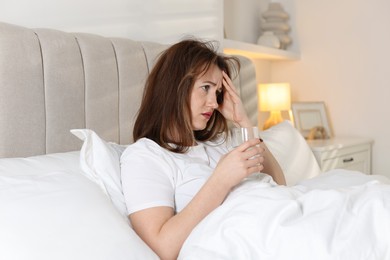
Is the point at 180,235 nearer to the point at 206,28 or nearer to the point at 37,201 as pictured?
the point at 37,201

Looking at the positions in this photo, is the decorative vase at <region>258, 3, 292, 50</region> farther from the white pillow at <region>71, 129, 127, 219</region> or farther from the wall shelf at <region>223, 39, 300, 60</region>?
the white pillow at <region>71, 129, 127, 219</region>

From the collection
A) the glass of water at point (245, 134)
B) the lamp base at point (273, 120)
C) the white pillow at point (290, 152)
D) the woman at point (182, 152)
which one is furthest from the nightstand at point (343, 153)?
the glass of water at point (245, 134)

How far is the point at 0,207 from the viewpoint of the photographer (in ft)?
3.59

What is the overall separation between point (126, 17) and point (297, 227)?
1.36m

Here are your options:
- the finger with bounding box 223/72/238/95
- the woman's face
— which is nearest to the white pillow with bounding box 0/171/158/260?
the woman's face

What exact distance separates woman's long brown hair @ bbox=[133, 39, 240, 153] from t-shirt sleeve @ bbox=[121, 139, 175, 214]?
0.09m

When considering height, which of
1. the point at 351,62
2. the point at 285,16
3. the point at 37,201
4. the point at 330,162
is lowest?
the point at 330,162

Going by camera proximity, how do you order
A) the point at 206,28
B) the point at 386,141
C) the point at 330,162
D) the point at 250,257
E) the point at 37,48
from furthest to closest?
the point at 386,141 < the point at 330,162 < the point at 206,28 < the point at 37,48 < the point at 250,257

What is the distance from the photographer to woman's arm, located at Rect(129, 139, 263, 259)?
1.26 meters

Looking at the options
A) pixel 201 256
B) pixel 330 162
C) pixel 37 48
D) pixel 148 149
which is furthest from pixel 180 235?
pixel 330 162

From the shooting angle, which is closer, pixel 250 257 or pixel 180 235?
pixel 250 257

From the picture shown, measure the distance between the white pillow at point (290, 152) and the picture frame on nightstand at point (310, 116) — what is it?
1283 mm

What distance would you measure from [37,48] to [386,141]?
2725 millimetres

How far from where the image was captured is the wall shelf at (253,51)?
2.93 metres
